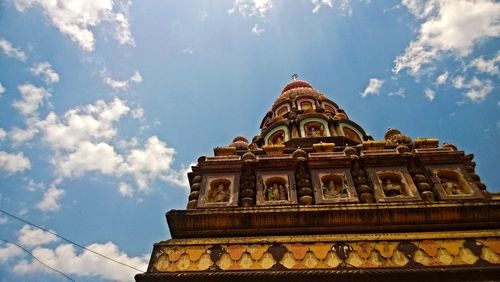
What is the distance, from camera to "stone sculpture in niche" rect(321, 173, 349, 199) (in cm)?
786

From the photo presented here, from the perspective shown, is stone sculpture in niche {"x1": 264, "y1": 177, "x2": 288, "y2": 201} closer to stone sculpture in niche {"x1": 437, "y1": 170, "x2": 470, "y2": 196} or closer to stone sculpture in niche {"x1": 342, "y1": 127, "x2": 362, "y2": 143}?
stone sculpture in niche {"x1": 437, "y1": 170, "x2": 470, "y2": 196}

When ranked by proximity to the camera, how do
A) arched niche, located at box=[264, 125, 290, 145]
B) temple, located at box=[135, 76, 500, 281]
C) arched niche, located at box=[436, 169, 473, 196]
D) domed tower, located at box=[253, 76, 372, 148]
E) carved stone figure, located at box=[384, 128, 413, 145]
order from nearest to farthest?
temple, located at box=[135, 76, 500, 281] → arched niche, located at box=[436, 169, 473, 196] → carved stone figure, located at box=[384, 128, 413, 145] → domed tower, located at box=[253, 76, 372, 148] → arched niche, located at box=[264, 125, 290, 145]

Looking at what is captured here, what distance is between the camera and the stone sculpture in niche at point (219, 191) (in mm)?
7992

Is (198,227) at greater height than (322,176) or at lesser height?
lesser

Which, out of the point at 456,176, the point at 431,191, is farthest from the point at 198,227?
the point at 456,176

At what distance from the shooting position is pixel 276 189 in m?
8.20

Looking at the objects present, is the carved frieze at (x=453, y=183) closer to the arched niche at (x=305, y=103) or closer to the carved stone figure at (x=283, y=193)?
the carved stone figure at (x=283, y=193)

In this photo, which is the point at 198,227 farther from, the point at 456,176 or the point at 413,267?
the point at 456,176

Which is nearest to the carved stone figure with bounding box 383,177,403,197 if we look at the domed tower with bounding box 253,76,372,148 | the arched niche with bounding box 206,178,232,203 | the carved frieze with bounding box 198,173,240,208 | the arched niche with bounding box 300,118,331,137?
the carved frieze with bounding box 198,173,240,208

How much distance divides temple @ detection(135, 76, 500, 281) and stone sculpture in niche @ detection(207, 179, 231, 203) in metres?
0.02

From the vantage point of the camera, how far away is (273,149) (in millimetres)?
9906

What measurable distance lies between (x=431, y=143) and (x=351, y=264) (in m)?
4.68

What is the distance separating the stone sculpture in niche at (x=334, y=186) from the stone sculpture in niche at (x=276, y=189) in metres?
0.84

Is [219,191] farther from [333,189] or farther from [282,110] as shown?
[282,110]
